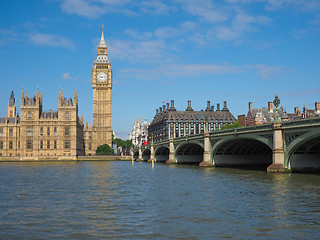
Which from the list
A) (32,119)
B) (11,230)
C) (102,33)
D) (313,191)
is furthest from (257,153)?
(102,33)

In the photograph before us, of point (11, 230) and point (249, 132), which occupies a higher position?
point (249, 132)

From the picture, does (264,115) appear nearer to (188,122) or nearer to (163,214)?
(188,122)

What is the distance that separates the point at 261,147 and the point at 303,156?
23338 mm

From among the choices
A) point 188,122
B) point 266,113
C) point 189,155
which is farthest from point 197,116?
point 189,155

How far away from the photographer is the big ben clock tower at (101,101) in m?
168

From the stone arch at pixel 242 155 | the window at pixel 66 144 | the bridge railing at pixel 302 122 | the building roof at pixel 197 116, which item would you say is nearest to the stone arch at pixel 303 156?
the bridge railing at pixel 302 122

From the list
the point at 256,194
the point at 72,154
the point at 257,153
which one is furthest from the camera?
the point at 72,154

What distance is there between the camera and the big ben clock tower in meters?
168

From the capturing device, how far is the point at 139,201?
85.3ft

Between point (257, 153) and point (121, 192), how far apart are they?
4799cm

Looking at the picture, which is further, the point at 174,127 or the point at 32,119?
the point at 174,127

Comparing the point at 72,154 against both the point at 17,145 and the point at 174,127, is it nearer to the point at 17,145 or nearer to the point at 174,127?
the point at 17,145

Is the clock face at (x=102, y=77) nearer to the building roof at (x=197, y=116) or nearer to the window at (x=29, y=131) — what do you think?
the building roof at (x=197, y=116)

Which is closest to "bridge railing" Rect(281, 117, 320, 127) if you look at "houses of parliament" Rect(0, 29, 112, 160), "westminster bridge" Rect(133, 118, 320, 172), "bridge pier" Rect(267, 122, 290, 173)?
"westminster bridge" Rect(133, 118, 320, 172)
